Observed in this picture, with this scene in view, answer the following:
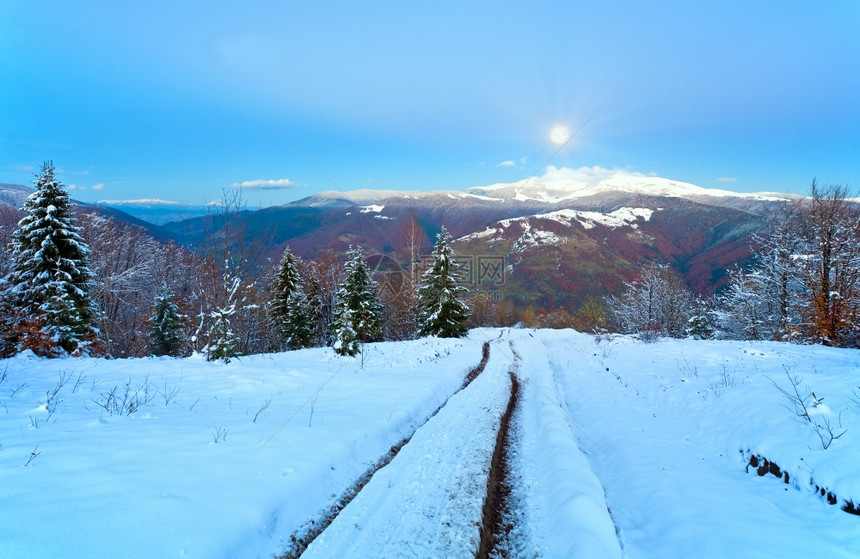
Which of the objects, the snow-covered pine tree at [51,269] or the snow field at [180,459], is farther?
the snow-covered pine tree at [51,269]

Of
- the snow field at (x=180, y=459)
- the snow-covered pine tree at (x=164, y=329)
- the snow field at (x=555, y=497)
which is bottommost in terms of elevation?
the snow-covered pine tree at (x=164, y=329)

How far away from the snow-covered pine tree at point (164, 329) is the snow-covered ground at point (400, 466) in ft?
63.1

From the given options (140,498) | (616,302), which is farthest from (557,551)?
(616,302)

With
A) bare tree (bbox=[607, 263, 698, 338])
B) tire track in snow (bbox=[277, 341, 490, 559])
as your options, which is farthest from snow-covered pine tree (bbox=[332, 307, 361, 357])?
bare tree (bbox=[607, 263, 698, 338])

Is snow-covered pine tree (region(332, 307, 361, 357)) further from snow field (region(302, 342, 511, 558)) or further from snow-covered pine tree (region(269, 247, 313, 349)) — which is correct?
snow-covered pine tree (region(269, 247, 313, 349))

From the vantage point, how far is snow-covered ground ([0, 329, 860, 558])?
362 centimetres

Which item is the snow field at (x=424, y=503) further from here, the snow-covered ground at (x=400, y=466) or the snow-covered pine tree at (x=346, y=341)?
the snow-covered pine tree at (x=346, y=341)

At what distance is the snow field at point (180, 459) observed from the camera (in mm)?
3176

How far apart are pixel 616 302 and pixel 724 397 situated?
44.6m

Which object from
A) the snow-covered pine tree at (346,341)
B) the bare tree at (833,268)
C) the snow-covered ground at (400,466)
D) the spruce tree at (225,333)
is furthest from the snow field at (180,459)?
the bare tree at (833,268)

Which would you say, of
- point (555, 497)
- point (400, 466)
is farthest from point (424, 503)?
point (555, 497)

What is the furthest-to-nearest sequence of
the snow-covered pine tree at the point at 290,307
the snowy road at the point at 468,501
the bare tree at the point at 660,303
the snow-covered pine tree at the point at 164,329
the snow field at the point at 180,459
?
the bare tree at the point at 660,303 → the snow-covered pine tree at the point at 290,307 → the snow-covered pine tree at the point at 164,329 → the snowy road at the point at 468,501 → the snow field at the point at 180,459

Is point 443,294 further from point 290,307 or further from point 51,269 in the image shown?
point 51,269

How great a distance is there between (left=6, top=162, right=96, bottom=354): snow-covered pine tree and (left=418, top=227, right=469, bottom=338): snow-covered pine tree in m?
20.3
